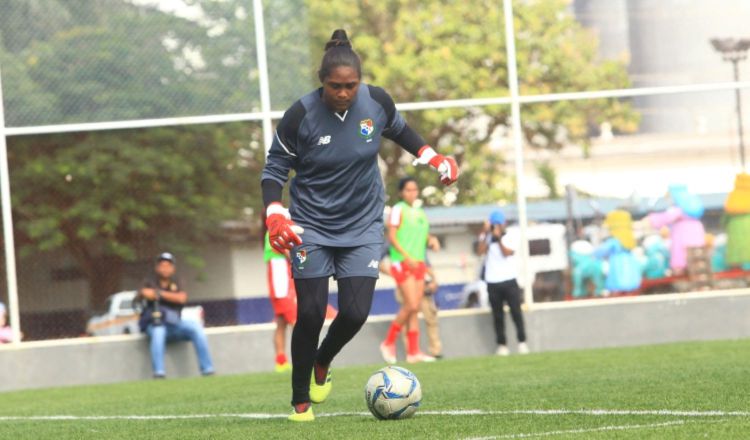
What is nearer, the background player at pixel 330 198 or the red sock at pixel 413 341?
the background player at pixel 330 198

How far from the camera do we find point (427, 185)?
15508 millimetres

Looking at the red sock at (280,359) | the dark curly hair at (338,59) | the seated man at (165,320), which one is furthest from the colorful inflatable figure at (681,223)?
the dark curly hair at (338,59)

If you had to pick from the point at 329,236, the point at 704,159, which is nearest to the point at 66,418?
the point at 329,236

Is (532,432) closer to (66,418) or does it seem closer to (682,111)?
(66,418)

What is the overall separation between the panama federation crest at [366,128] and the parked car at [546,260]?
27.7 ft

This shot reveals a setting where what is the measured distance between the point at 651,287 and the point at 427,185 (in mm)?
2684

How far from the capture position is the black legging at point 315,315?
24.1ft

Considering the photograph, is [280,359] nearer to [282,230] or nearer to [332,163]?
[332,163]

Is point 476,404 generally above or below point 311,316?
below

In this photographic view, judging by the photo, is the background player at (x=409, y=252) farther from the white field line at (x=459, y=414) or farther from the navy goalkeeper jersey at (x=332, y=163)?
the navy goalkeeper jersey at (x=332, y=163)

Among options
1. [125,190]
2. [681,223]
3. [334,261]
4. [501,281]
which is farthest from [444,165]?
[681,223]

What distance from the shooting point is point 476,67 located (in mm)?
15906

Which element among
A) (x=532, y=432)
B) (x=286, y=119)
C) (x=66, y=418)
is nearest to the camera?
(x=532, y=432)

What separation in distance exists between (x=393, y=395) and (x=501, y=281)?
7929 mm
